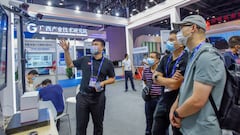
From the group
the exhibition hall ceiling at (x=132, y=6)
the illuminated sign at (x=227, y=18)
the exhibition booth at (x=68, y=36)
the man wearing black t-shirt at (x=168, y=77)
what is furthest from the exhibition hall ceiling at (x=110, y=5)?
the man wearing black t-shirt at (x=168, y=77)

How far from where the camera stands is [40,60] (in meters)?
6.64

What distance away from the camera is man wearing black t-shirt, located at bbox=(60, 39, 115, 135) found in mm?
2117

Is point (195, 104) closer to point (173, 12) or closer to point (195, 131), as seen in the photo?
point (195, 131)

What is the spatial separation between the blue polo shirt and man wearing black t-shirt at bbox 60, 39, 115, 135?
108cm

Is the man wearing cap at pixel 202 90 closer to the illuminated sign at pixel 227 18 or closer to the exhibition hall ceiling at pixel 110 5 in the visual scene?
the exhibition hall ceiling at pixel 110 5

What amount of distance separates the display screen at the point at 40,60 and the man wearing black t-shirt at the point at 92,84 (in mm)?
4867

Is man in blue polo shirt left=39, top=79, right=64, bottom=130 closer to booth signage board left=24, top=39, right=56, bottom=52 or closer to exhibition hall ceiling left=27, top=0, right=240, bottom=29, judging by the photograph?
booth signage board left=24, top=39, right=56, bottom=52

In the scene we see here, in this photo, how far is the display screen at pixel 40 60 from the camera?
6466 mm

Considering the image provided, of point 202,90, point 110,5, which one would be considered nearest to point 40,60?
point 110,5

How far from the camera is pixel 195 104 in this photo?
3.59 ft

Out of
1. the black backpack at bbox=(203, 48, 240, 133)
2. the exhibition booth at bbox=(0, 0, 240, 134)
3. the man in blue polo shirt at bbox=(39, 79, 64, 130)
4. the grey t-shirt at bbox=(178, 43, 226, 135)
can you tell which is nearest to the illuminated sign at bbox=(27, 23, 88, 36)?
the exhibition booth at bbox=(0, 0, 240, 134)

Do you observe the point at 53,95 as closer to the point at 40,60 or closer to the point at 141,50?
the point at 40,60

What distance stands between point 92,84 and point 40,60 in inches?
211

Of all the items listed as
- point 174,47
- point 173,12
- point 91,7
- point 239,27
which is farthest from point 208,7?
point 174,47
